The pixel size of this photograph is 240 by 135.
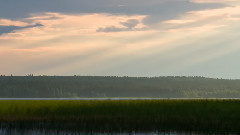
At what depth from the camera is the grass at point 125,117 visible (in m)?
40.2

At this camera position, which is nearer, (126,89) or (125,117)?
(125,117)

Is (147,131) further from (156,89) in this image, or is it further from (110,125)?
(156,89)

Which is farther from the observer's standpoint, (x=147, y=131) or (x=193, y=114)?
(x=193, y=114)

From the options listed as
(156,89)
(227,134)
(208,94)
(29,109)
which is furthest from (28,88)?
(227,134)

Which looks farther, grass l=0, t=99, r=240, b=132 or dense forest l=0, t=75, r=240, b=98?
dense forest l=0, t=75, r=240, b=98

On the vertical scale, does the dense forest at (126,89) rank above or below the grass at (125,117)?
above

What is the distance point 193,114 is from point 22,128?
1283 cm

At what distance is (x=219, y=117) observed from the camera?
42.9m

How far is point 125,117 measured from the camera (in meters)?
42.5

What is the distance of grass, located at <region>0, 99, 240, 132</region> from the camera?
40188 millimetres

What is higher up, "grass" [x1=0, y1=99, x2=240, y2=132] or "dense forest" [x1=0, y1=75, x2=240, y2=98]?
"dense forest" [x1=0, y1=75, x2=240, y2=98]

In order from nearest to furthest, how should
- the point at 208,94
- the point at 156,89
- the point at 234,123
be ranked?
the point at 234,123 → the point at 208,94 → the point at 156,89

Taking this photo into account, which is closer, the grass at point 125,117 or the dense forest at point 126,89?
the grass at point 125,117

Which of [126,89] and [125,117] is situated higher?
[126,89]
